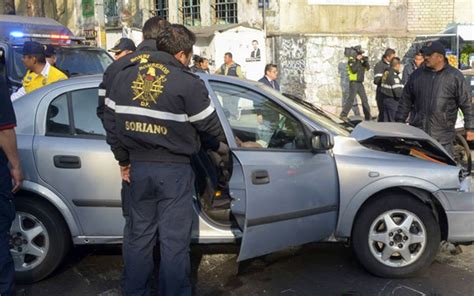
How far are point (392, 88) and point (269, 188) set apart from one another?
662cm

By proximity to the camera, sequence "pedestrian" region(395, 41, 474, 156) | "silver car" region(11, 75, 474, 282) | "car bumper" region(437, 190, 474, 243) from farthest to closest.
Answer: "pedestrian" region(395, 41, 474, 156), "car bumper" region(437, 190, 474, 243), "silver car" region(11, 75, 474, 282)

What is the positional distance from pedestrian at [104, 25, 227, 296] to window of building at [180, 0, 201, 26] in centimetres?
1321

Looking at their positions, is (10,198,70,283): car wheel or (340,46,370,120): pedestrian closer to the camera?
(10,198,70,283): car wheel

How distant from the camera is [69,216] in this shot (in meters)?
4.11

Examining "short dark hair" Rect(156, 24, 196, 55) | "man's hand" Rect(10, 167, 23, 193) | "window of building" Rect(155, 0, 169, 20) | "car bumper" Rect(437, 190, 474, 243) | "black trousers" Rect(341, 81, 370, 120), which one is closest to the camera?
"short dark hair" Rect(156, 24, 196, 55)

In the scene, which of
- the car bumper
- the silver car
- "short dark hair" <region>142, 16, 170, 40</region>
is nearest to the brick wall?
the silver car

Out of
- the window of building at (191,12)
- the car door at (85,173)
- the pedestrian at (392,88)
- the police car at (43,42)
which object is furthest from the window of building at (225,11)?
the car door at (85,173)

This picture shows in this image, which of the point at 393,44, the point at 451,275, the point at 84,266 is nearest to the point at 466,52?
the point at 393,44

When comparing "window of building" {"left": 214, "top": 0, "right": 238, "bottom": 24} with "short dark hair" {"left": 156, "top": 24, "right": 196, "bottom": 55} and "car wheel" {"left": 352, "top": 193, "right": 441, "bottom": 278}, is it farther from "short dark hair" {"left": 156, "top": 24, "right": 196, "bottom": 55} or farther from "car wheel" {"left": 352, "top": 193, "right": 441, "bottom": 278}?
"short dark hair" {"left": 156, "top": 24, "right": 196, "bottom": 55}

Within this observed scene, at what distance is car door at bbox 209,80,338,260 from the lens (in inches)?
154

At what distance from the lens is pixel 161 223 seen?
10.7ft

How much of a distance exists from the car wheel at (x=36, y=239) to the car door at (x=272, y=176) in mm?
1368

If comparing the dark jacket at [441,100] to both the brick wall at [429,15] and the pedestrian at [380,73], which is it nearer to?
the pedestrian at [380,73]

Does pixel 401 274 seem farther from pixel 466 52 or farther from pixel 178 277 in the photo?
pixel 466 52
